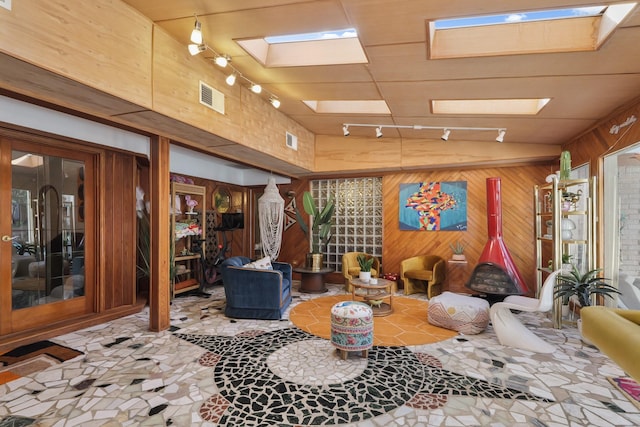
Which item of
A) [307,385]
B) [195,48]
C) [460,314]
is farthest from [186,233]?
[460,314]

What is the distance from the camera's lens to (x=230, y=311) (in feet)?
14.4

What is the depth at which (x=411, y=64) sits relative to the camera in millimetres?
2971

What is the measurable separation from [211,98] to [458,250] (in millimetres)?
4845

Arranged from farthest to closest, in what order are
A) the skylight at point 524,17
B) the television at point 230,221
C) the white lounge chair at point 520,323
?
1. the television at point 230,221
2. the white lounge chair at point 520,323
3. the skylight at point 524,17

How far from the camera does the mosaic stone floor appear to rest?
2160 mm

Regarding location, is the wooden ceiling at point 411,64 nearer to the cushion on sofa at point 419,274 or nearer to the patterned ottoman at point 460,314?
the patterned ottoman at point 460,314

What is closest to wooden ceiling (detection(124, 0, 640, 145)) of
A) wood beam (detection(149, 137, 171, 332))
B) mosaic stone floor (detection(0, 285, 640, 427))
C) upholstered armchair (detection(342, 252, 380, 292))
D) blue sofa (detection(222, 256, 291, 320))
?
wood beam (detection(149, 137, 171, 332))

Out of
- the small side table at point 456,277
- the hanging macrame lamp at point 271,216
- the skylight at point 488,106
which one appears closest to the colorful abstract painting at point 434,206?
the small side table at point 456,277

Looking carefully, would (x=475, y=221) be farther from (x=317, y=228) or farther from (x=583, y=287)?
(x=317, y=228)

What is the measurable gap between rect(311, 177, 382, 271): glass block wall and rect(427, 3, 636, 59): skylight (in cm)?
404

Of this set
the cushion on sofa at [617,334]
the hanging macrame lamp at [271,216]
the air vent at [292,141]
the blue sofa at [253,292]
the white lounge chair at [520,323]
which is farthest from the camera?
the hanging macrame lamp at [271,216]

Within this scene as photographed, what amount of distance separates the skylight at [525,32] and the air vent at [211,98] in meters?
2.39

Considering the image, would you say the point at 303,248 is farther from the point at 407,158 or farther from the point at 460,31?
the point at 460,31

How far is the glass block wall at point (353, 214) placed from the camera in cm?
668
